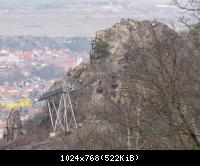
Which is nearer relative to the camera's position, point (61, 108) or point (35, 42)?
point (61, 108)

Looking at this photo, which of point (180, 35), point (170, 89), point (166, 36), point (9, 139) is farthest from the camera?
point (9, 139)

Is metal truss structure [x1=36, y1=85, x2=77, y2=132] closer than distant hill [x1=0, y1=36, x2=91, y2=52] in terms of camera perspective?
Yes

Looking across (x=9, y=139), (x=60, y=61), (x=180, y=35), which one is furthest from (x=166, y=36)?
(x=60, y=61)

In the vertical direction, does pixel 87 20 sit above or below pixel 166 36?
below

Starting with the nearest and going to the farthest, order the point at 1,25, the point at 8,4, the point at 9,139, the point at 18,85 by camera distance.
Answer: the point at 9,139 → the point at 18,85 → the point at 1,25 → the point at 8,4

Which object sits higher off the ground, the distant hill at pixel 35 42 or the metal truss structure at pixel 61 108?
the metal truss structure at pixel 61 108

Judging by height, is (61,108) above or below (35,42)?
above

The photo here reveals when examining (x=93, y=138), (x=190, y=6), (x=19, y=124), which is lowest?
(x=19, y=124)

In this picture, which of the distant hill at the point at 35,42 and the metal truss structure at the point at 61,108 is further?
the distant hill at the point at 35,42

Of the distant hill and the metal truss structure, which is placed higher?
the metal truss structure

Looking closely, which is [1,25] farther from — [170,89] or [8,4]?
[170,89]
